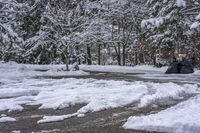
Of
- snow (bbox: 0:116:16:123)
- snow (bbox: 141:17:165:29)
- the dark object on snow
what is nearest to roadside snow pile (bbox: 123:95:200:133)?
snow (bbox: 0:116:16:123)

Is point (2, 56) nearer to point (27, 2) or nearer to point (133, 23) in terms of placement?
point (27, 2)

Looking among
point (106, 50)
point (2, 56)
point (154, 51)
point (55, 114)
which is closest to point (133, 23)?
point (154, 51)

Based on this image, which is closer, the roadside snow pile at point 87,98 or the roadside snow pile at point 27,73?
the roadside snow pile at point 87,98

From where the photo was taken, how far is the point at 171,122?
8.70m

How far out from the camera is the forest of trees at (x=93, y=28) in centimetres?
2623

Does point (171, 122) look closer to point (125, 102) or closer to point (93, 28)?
point (125, 102)

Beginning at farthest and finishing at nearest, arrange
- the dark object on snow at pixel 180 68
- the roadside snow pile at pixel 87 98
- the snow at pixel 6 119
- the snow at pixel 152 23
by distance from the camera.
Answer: the dark object on snow at pixel 180 68
the snow at pixel 152 23
the roadside snow pile at pixel 87 98
the snow at pixel 6 119

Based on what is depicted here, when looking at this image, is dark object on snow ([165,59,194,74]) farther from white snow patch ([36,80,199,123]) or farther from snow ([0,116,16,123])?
snow ([0,116,16,123])

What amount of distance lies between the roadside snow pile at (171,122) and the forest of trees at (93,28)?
11373 millimetres

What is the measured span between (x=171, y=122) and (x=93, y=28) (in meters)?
23.0

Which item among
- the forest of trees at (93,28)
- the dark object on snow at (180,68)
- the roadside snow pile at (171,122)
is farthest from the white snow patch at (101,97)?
the dark object on snow at (180,68)

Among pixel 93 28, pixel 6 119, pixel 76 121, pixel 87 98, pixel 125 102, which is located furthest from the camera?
pixel 93 28

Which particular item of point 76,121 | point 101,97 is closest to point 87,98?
point 101,97

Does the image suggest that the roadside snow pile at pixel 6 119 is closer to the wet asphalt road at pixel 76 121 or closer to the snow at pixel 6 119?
the snow at pixel 6 119
